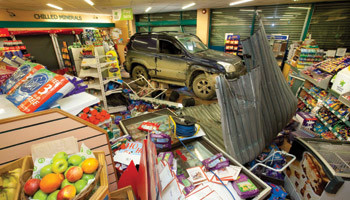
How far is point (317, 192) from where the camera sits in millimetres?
1521

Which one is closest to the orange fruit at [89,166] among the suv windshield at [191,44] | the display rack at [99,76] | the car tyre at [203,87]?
the display rack at [99,76]

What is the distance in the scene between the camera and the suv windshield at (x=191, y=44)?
4.82 m

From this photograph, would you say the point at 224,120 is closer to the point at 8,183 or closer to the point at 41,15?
the point at 8,183

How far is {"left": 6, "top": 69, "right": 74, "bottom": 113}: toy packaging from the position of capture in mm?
1230

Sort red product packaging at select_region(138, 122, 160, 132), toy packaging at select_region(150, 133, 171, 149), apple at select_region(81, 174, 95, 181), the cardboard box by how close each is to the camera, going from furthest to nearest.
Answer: the cardboard box < red product packaging at select_region(138, 122, 160, 132) < toy packaging at select_region(150, 133, 171, 149) < apple at select_region(81, 174, 95, 181)

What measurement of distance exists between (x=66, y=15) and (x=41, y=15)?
1183 mm

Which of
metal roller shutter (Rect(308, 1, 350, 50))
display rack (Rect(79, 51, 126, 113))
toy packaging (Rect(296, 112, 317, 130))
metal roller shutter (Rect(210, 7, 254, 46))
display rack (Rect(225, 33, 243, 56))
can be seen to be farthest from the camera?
metal roller shutter (Rect(210, 7, 254, 46))

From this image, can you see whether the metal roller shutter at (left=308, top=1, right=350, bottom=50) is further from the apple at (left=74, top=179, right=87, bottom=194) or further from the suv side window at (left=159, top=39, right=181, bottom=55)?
the apple at (left=74, top=179, right=87, bottom=194)

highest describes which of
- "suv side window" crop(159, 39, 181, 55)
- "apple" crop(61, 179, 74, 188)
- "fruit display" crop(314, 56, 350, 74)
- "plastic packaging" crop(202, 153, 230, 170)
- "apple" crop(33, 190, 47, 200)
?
"suv side window" crop(159, 39, 181, 55)

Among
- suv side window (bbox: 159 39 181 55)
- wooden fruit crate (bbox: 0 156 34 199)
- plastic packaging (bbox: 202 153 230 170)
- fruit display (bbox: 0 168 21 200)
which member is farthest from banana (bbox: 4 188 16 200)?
suv side window (bbox: 159 39 181 55)

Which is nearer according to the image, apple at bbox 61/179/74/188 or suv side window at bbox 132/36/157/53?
apple at bbox 61/179/74/188

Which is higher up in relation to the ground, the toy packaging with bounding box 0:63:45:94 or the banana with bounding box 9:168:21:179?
the toy packaging with bounding box 0:63:45:94

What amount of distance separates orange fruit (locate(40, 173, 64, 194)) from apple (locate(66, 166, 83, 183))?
0.04m

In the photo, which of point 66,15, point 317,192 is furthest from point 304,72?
point 66,15
